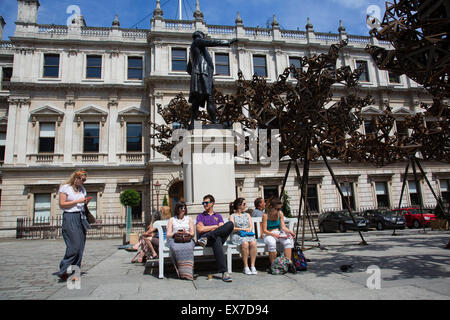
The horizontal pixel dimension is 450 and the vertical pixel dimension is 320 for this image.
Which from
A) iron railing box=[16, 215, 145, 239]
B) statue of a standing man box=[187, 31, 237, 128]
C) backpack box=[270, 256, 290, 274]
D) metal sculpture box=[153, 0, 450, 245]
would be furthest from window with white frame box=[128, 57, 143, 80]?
backpack box=[270, 256, 290, 274]

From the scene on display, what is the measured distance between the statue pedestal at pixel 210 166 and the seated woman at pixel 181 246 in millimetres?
1095

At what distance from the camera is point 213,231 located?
5219 mm

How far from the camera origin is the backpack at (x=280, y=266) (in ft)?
16.9

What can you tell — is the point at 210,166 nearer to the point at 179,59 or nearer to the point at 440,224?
the point at 440,224

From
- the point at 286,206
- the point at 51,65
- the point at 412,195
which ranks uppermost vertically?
the point at 51,65

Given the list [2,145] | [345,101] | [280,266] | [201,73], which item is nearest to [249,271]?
[280,266]

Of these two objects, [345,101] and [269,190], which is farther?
[269,190]

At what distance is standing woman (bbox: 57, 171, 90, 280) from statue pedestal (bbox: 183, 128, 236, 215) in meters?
2.18

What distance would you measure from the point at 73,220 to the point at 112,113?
20461mm

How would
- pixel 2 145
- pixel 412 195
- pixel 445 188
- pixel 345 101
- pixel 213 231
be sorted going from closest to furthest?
1. pixel 213 231
2. pixel 345 101
3. pixel 2 145
4. pixel 412 195
5. pixel 445 188

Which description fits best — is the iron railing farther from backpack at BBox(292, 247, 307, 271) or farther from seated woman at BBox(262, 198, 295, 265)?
backpack at BBox(292, 247, 307, 271)

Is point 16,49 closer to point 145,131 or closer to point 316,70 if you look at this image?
point 145,131

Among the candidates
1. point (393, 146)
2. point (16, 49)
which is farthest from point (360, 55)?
point (16, 49)
